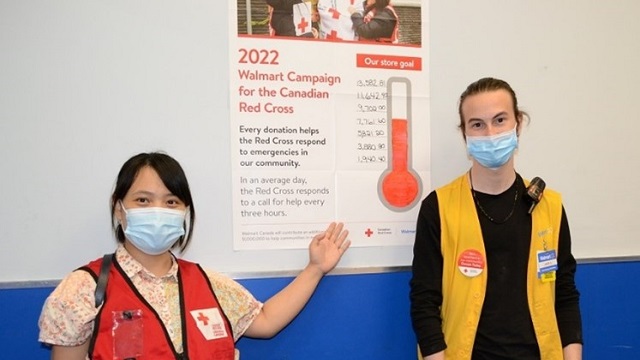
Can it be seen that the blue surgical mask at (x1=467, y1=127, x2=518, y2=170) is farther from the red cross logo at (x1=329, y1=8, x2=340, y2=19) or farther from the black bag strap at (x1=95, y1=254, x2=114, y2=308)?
the black bag strap at (x1=95, y1=254, x2=114, y2=308)

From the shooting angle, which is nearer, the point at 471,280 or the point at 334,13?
the point at 471,280

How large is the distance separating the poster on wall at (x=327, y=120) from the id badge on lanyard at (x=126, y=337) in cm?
49

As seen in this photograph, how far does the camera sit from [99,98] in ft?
5.26

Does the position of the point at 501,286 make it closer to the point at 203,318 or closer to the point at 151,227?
the point at 203,318

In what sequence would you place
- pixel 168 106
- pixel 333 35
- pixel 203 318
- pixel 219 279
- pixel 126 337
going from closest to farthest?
1. pixel 126 337
2. pixel 203 318
3. pixel 219 279
4. pixel 168 106
5. pixel 333 35

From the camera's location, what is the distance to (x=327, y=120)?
5.75 ft

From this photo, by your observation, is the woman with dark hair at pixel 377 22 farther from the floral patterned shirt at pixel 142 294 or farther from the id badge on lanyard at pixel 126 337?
the id badge on lanyard at pixel 126 337

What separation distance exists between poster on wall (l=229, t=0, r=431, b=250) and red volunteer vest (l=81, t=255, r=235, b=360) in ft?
1.03

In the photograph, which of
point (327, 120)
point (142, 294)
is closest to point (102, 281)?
point (142, 294)

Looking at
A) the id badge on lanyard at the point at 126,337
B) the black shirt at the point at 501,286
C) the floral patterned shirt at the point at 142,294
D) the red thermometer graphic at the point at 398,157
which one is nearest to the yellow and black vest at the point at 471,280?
the black shirt at the point at 501,286

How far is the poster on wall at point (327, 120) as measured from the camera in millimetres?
1689

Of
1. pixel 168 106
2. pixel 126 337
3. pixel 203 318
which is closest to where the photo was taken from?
pixel 126 337

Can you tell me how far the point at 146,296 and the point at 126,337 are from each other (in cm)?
12

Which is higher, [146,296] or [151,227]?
[151,227]
